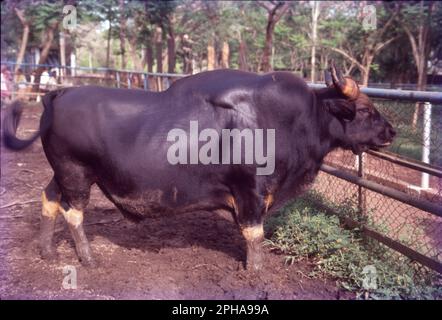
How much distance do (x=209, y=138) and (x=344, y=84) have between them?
1213 mm

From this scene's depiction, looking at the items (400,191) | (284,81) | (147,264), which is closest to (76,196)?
(147,264)

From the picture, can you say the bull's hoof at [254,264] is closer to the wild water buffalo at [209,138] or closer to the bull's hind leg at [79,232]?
the wild water buffalo at [209,138]

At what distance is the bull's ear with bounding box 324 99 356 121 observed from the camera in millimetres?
3994

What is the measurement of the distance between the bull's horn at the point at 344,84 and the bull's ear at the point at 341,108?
0.07 m

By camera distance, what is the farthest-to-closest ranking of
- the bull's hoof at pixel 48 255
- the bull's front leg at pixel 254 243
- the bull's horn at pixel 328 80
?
1. the bull's hoof at pixel 48 255
2. the bull's horn at pixel 328 80
3. the bull's front leg at pixel 254 243

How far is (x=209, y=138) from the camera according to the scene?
3.93 metres

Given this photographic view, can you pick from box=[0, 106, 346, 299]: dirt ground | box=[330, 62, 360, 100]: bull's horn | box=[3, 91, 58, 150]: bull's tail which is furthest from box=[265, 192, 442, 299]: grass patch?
box=[3, 91, 58, 150]: bull's tail

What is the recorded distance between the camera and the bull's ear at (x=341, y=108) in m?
3.99

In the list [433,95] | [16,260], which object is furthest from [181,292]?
[433,95]

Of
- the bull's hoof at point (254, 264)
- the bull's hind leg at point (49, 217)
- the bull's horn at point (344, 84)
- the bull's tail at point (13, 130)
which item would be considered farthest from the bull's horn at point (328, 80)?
the bull's hind leg at point (49, 217)

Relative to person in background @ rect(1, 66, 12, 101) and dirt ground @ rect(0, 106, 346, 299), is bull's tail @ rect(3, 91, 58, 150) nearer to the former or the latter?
dirt ground @ rect(0, 106, 346, 299)

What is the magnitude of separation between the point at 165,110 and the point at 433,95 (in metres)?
2.15

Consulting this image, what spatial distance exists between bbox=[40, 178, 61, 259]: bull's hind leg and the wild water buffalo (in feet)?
1.11

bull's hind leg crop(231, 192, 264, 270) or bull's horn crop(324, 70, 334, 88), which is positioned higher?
bull's horn crop(324, 70, 334, 88)
